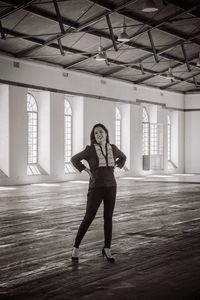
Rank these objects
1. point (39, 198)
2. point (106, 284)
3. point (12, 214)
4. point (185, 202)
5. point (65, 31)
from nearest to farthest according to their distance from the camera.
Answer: point (106, 284)
point (12, 214)
point (185, 202)
point (39, 198)
point (65, 31)

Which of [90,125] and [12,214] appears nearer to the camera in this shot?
[12,214]

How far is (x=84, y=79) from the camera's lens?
26.6 m

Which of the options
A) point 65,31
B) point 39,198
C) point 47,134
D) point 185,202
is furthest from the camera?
point 47,134

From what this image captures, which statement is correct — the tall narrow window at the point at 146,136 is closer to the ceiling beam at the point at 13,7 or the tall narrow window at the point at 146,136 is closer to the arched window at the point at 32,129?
the arched window at the point at 32,129

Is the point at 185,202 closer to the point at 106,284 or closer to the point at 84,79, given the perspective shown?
the point at 106,284

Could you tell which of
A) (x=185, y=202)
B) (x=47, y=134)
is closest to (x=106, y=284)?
(x=185, y=202)

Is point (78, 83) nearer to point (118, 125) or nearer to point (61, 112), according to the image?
point (61, 112)

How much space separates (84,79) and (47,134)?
377 cm

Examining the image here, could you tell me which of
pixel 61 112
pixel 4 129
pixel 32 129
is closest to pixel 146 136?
pixel 61 112

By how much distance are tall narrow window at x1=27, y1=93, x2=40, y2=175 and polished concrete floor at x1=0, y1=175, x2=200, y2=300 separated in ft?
36.5

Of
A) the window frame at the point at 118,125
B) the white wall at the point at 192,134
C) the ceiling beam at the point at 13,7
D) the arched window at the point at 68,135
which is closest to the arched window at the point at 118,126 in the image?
the window frame at the point at 118,125

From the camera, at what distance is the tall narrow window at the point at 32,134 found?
79.2 ft

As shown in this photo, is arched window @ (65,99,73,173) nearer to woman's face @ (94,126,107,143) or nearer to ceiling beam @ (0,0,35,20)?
ceiling beam @ (0,0,35,20)

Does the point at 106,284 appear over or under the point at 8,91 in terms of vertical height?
under
